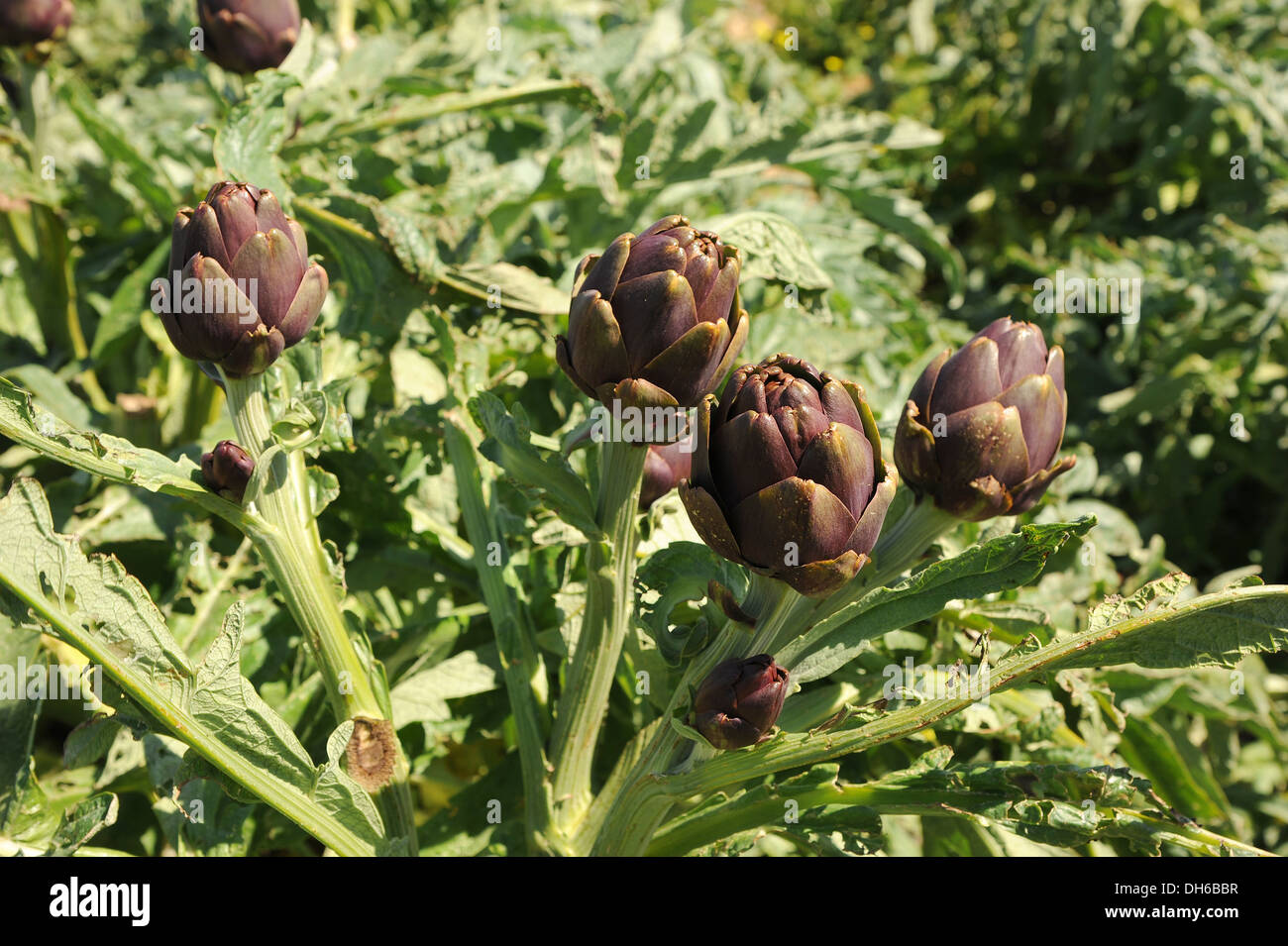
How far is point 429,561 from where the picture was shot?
3.15ft

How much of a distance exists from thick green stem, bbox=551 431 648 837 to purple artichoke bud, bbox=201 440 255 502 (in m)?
0.21

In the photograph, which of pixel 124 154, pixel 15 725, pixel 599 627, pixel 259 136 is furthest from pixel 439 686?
pixel 124 154

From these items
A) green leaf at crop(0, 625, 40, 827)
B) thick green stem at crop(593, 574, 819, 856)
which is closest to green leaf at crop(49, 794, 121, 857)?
green leaf at crop(0, 625, 40, 827)

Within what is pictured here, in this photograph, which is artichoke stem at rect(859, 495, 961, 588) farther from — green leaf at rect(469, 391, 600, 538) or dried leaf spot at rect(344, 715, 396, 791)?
dried leaf spot at rect(344, 715, 396, 791)

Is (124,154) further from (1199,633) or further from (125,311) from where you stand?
(1199,633)

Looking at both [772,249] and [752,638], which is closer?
[752,638]

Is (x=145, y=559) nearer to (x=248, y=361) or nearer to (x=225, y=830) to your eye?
(x=225, y=830)

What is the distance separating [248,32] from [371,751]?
2.37ft

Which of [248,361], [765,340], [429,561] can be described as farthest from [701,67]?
[248,361]

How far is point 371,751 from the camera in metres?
0.71

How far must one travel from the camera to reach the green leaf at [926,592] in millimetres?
607

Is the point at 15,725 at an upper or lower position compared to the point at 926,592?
lower

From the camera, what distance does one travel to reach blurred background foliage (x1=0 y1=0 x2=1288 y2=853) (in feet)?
2.95
